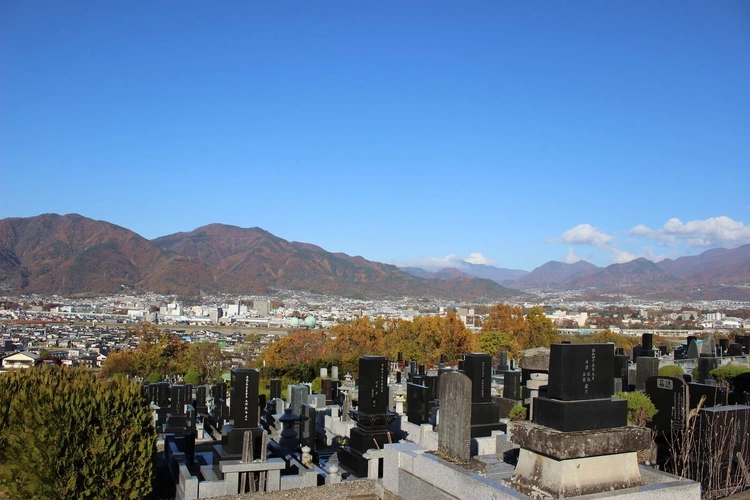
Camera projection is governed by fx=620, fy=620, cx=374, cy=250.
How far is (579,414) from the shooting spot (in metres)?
5.38

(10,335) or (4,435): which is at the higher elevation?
(4,435)

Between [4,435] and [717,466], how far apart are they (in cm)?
880

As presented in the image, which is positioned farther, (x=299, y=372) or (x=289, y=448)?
(x=299, y=372)

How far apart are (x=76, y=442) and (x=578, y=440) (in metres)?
6.17

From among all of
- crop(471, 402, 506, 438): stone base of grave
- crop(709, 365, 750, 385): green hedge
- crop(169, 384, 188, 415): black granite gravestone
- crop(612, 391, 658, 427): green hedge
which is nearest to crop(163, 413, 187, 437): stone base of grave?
crop(169, 384, 188, 415): black granite gravestone

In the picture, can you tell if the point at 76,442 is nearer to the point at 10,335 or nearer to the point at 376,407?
the point at 376,407

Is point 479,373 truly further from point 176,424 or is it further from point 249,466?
point 176,424

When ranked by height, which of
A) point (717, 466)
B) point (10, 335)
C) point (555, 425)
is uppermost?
point (555, 425)

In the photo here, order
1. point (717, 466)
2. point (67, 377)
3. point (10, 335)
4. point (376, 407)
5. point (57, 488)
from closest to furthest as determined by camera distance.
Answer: point (717, 466) < point (57, 488) < point (67, 377) < point (376, 407) < point (10, 335)

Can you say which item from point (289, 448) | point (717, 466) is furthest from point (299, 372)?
point (717, 466)

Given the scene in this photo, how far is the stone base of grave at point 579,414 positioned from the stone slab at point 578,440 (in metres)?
0.06

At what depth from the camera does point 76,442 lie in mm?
7875

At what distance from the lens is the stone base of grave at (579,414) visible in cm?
533

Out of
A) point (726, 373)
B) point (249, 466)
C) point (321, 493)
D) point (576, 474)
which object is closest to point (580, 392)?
point (576, 474)
